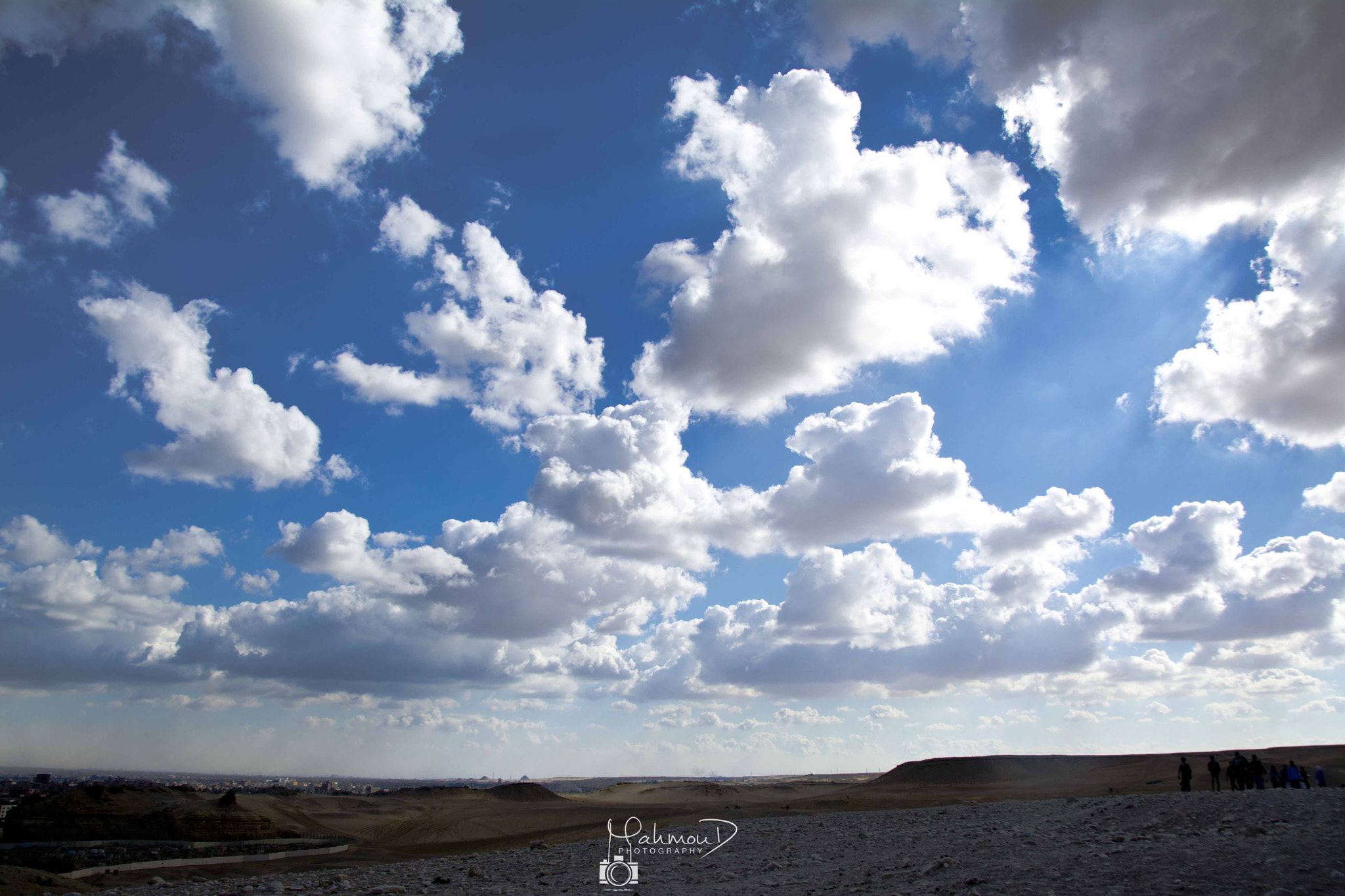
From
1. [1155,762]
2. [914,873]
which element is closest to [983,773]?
[1155,762]

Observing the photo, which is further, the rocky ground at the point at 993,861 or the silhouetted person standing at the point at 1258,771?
the silhouetted person standing at the point at 1258,771

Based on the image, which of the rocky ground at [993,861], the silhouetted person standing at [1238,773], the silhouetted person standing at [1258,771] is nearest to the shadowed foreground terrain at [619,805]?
the rocky ground at [993,861]

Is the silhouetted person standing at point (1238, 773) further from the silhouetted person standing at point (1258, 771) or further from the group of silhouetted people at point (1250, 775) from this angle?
the silhouetted person standing at point (1258, 771)

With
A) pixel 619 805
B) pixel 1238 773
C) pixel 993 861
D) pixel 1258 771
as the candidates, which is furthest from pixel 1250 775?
pixel 619 805

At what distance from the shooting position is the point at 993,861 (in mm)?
17750

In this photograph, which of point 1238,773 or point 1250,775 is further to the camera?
point 1250,775

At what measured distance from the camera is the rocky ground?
14.1 meters

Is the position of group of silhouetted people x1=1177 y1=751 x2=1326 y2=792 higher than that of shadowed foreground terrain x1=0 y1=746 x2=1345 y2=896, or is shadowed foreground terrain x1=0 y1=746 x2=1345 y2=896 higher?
group of silhouetted people x1=1177 y1=751 x2=1326 y2=792

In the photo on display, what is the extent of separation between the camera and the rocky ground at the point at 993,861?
14.1m

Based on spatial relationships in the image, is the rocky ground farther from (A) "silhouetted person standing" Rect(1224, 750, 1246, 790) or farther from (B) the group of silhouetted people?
(A) "silhouetted person standing" Rect(1224, 750, 1246, 790)

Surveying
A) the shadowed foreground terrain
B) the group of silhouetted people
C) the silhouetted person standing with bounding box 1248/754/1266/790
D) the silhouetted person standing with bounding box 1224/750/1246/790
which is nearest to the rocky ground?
the shadowed foreground terrain

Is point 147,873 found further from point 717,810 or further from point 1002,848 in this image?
point 1002,848

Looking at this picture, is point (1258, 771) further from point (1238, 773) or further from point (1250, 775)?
point (1238, 773)

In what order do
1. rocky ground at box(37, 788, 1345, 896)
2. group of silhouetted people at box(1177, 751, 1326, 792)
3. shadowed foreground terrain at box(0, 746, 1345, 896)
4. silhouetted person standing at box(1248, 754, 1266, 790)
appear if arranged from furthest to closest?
shadowed foreground terrain at box(0, 746, 1345, 896) < silhouetted person standing at box(1248, 754, 1266, 790) < group of silhouetted people at box(1177, 751, 1326, 792) < rocky ground at box(37, 788, 1345, 896)
